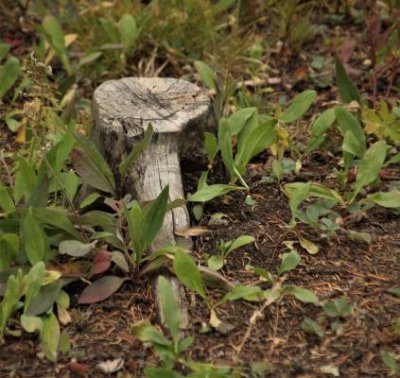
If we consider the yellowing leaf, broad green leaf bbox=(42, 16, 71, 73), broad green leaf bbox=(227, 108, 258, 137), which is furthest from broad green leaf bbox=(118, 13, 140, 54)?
the yellowing leaf

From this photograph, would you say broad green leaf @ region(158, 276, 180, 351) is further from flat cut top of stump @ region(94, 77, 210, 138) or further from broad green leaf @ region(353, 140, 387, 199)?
broad green leaf @ region(353, 140, 387, 199)

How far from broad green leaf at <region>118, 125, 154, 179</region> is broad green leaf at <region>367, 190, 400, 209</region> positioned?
88 centimetres

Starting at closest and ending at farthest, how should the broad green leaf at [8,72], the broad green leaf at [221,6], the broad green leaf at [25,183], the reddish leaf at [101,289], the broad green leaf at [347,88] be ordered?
the reddish leaf at [101,289] → the broad green leaf at [25,183] → the broad green leaf at [8,72] → the broad green leaf at [347,88] → the broad green leaf at [221,6]

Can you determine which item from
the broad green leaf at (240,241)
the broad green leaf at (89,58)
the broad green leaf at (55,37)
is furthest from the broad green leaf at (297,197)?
the broad green leaf at (55,37)

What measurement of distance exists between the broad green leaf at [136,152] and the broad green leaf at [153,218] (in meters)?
0.25

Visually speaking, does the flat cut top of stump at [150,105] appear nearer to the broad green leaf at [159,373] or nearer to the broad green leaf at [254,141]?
the broad green leaf at [254,141]

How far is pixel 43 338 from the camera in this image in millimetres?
2297

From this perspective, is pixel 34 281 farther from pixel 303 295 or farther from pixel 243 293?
pixel 303 295

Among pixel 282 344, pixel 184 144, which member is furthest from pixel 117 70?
pixel 282 344

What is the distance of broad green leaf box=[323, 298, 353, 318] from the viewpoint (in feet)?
7.89

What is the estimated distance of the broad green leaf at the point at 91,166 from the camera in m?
2.74

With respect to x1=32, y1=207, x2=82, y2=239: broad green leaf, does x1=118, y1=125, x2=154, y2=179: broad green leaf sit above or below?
above

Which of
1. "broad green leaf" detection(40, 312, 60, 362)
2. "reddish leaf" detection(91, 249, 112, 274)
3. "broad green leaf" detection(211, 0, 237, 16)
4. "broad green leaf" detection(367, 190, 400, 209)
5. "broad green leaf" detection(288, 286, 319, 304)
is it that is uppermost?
"broad green leaf" detection(211, 0, 237, 16)

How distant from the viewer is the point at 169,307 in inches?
89.4
